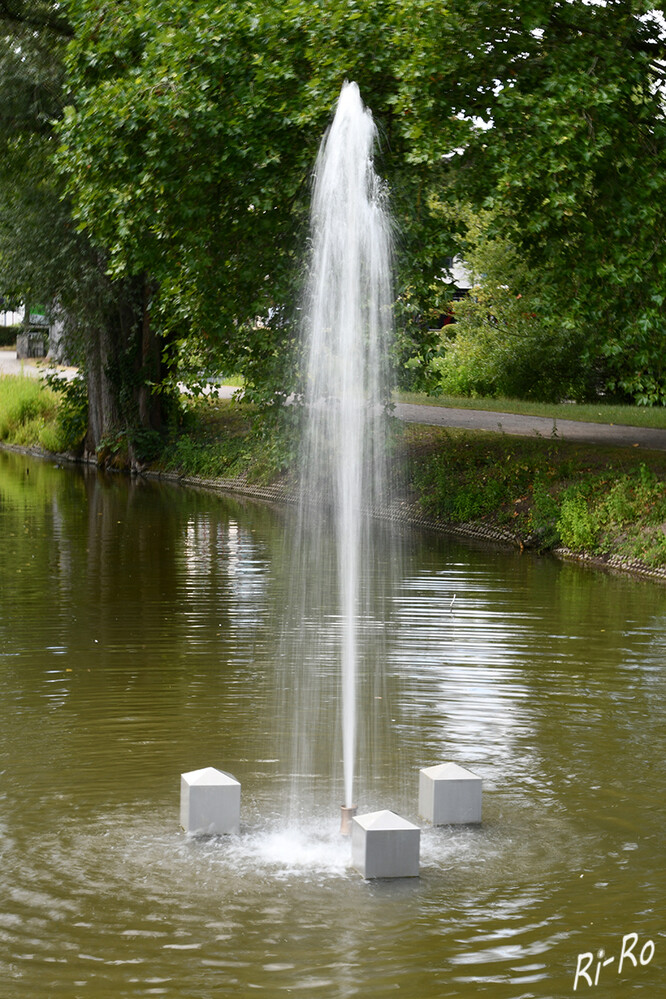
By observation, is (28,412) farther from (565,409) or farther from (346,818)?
(346,818)

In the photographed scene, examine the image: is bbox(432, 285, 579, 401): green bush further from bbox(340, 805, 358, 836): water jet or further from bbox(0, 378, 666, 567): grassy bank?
bbox(340, 805, 358, 836): water jet

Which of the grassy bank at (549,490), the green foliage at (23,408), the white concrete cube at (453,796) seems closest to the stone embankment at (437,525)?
the grassy bank at (549,490)

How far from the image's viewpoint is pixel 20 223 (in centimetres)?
2455

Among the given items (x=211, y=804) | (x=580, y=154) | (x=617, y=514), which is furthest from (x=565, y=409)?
(x=211, y=804)

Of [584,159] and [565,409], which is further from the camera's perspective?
[565,409]

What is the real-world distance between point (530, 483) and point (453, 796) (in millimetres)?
12431

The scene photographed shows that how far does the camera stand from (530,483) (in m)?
18.9

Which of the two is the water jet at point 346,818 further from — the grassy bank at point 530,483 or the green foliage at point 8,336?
the green foliage at point 8,336

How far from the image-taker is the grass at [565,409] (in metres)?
25.1

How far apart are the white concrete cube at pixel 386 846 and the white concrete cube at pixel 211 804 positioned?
29.5 inches

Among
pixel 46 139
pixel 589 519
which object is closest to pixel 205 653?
pixel 589 519

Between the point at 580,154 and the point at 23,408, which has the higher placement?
the point at 580,154
